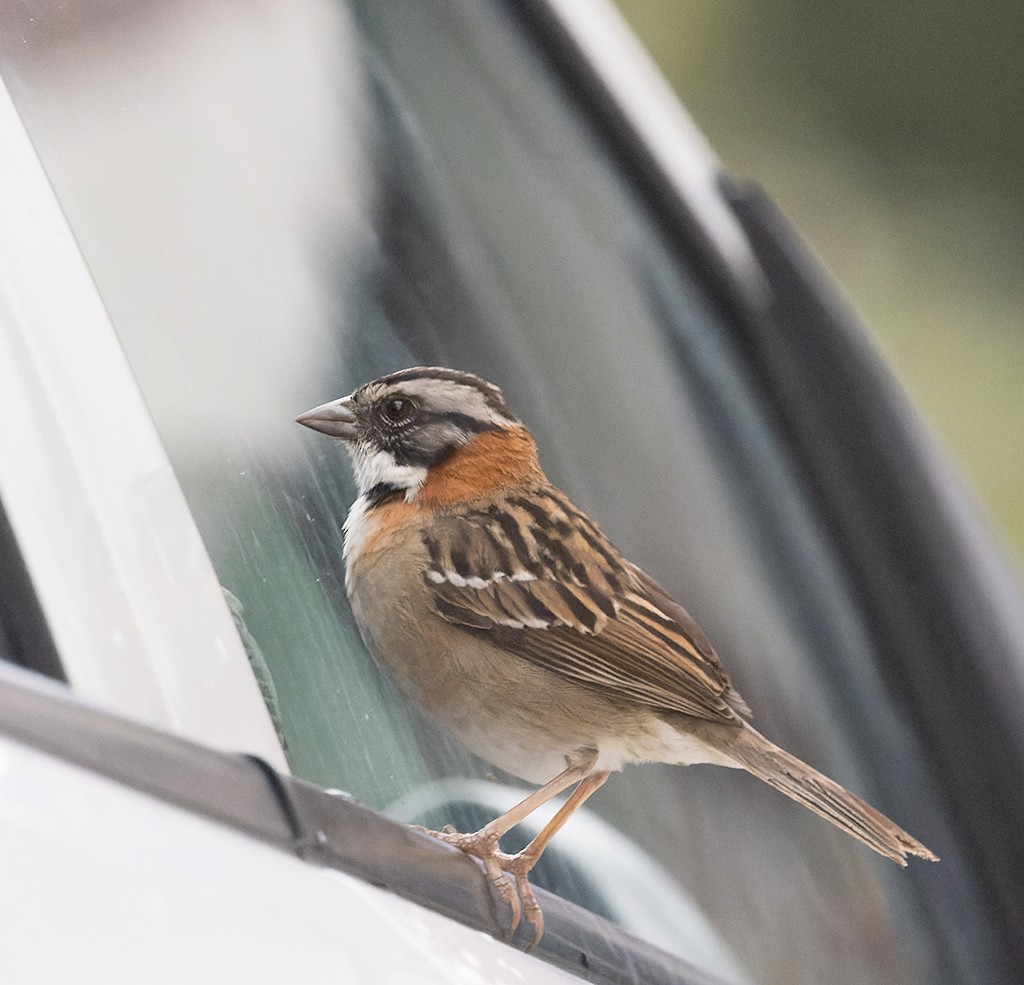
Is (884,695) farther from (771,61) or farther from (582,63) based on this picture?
(771,61)

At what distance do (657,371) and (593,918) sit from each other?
637 mm

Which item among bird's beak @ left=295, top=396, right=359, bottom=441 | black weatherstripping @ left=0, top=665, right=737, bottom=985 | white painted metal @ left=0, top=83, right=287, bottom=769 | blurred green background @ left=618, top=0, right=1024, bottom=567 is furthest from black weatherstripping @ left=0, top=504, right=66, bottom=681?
blurred green background @ left=618, top=0, right=1024, bottom=567

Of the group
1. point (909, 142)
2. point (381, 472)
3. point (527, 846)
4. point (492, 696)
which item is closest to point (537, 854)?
point (527, 846)

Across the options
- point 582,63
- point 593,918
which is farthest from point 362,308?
point 593,918

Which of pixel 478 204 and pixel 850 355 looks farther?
pixel 850 355

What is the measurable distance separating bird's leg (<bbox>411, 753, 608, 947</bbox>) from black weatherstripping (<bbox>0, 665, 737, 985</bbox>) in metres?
0.03

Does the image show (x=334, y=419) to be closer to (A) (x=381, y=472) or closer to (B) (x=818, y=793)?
(A) (x=381, y=472)

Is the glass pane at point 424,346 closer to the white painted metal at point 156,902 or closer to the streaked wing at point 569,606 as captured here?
the streaked wing at point 569,606

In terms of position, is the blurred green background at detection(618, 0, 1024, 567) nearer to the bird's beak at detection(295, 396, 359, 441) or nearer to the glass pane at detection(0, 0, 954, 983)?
the glass pane at detection(0, 0, 954, 983)

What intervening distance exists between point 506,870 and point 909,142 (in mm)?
1321

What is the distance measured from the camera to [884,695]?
1.43 m

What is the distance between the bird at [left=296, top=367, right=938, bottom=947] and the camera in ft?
3.82

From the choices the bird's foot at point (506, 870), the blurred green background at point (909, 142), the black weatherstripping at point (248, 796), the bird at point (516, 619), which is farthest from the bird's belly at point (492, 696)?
the blurred green background at point (909, 142)

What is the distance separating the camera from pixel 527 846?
3.57 feet
